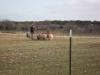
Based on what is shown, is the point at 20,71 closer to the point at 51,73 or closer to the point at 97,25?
the point at 51,73

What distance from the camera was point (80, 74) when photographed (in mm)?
12555

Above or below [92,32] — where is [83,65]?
above

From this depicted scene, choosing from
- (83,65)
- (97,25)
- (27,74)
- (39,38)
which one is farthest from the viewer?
(97,25)

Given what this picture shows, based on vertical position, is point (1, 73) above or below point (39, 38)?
above

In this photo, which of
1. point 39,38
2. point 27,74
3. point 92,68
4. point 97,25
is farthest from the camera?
point 97,25

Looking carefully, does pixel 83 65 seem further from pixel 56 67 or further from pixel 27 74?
pixel 27 74

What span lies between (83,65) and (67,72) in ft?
7.21

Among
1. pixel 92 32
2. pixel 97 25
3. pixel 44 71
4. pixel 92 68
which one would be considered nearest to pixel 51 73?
pixel 44 71

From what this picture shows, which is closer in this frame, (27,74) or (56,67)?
(27,74)

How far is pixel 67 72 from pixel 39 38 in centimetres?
2890

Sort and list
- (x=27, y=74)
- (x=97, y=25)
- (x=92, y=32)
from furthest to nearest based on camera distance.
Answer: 1. (x=97, y=25)
2. (x=92, y=32)
3. (x=27, y=74)

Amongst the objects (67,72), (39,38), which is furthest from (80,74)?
(39,38)

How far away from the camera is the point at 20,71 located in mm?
13188

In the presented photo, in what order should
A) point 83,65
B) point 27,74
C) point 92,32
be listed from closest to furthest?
point 27,74 < point 83,65 < point 92,32
